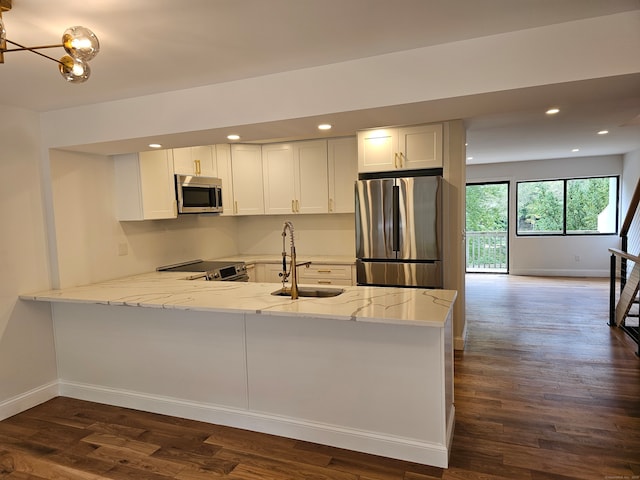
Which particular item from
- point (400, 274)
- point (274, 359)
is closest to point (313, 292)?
point (274, 359)

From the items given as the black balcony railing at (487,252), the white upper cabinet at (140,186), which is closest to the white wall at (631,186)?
the black balcony railing at (487,252)

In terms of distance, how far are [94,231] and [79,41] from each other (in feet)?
7.92

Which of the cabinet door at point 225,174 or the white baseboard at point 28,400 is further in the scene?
the cabinet door at point 225,174

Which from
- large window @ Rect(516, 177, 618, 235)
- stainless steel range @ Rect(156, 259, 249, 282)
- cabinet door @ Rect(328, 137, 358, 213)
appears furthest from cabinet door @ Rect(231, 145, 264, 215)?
large window @ Rect(516, 177, 618, 235)

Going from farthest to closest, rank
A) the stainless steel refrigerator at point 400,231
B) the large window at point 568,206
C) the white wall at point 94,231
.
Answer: the large window at point 568,206 < the stainless steel refrigerator at point 400,231 < the white wall at point 94,231

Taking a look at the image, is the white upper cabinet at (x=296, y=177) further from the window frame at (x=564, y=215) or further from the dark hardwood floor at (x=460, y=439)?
the window frame at (x=564, y=215)

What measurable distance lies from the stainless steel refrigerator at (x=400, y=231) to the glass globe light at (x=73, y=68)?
253 cm

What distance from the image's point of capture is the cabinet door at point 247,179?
4781mm

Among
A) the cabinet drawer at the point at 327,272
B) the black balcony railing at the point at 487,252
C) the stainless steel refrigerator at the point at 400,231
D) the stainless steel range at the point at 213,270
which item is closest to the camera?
the stainless steel refrigerator at the point at 400,231

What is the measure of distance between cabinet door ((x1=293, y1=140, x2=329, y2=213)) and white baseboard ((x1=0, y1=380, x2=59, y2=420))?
2891 mm

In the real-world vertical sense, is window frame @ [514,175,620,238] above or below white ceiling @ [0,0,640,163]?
below

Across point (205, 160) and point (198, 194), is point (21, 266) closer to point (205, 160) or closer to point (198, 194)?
point (198, 194)

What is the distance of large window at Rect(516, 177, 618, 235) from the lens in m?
8.03

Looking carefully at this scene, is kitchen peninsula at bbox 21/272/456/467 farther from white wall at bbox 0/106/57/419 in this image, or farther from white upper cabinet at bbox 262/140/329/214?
white upper cabinet at bbox 262/140/329/214
